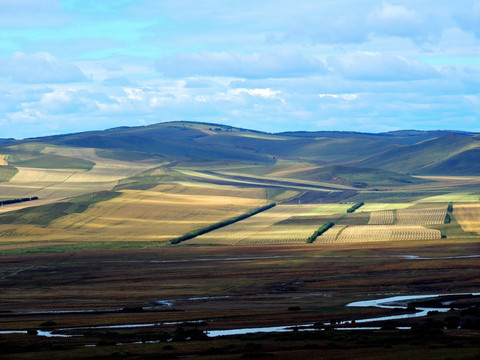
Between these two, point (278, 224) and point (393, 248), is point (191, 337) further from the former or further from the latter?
point (278, 224)

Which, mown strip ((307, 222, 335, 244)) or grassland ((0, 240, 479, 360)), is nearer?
grassland ((0, 240, 479, 360))

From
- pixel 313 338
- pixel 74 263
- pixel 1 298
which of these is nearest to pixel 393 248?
pixel 74 263

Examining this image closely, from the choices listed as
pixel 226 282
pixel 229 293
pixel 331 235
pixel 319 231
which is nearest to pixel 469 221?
pixel 319 231

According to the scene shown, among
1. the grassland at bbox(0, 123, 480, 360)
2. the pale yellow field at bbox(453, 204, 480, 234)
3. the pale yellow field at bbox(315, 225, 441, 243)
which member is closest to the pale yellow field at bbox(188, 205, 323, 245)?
the grassland at bbox(0, 123, 480, 360)

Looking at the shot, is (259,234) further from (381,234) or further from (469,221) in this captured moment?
(469,221)

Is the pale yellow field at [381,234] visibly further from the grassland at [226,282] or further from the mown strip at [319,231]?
the mown strip at [319,231]

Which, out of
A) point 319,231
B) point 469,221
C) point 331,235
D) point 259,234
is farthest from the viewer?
point 469,221

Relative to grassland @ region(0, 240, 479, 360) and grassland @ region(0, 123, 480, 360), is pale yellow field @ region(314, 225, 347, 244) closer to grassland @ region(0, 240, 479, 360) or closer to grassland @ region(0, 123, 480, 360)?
grassland @ region(0, 123, 480, 360)

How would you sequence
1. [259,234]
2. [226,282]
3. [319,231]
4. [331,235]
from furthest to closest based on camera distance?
[259,234], [319,231], [331,235], [226,282]

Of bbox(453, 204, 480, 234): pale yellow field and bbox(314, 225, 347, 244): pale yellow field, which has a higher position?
bbox(453, 204, 480, 234): pale yellow field
